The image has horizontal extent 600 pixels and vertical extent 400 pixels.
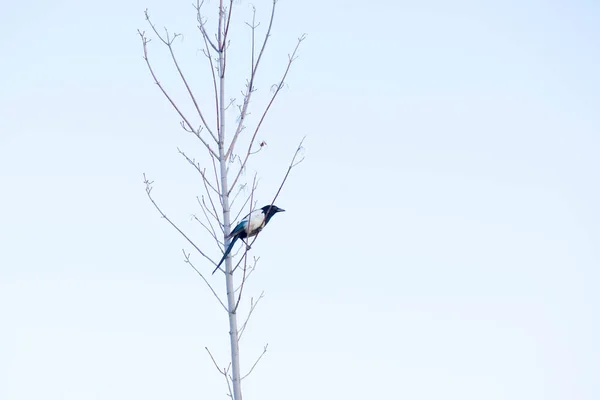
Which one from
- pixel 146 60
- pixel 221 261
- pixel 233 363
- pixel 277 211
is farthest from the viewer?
pixel 277 211

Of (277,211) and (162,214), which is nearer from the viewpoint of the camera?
(162,214)

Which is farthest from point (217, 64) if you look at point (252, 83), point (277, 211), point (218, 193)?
point (277, 211)

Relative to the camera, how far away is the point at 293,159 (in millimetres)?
3195

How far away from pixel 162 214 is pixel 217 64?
755 millimetres

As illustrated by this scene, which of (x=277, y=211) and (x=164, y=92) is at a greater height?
(x=277, y=211)

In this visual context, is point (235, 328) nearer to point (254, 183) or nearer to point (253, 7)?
point (254, 183)

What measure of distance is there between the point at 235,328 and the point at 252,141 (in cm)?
90

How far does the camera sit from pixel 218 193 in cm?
312

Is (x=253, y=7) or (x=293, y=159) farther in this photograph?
(x=253, y=7)

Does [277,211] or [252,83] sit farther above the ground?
[277,211]

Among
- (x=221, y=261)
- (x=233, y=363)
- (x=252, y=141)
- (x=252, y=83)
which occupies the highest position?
(x=252, y=83)

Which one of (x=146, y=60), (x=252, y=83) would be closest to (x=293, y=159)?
(x=252, y=83)

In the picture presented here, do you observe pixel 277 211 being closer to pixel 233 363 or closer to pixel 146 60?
pixel 146 60

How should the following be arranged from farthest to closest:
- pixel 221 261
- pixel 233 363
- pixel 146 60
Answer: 1. pixel 146 60
2. pixel 221 261
3. pixel 233 363
